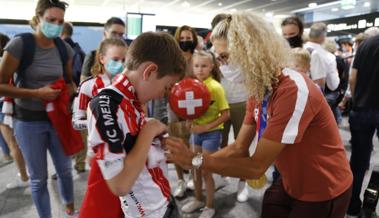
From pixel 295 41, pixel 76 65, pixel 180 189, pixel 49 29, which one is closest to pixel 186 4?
pixel 76 65

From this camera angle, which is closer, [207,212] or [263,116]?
[263,116]

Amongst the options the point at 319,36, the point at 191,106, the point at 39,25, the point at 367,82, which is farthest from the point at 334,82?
the point at 39,25

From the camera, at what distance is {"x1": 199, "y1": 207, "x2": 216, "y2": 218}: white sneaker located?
2539 millimetres

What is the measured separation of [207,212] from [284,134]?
158cm

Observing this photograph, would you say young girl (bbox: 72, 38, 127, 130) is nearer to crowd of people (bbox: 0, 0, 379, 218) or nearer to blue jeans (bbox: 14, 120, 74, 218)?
crowd of people (bbox: 0, 0, 379, 218)

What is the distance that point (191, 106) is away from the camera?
2010 mm

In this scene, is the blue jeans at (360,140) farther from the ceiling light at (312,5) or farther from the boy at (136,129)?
the ceiling light at (312,5)

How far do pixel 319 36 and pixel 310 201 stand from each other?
239 centimetres

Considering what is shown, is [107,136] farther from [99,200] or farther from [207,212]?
[207,212]

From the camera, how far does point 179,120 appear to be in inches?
107

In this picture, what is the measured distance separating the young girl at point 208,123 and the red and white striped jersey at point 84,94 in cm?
74

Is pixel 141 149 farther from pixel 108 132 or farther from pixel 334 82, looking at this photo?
pixel 334 82

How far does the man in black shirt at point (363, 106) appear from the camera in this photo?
2359mm

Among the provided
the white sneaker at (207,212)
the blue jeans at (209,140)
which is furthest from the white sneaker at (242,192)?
the blue jeans at (209,140)
